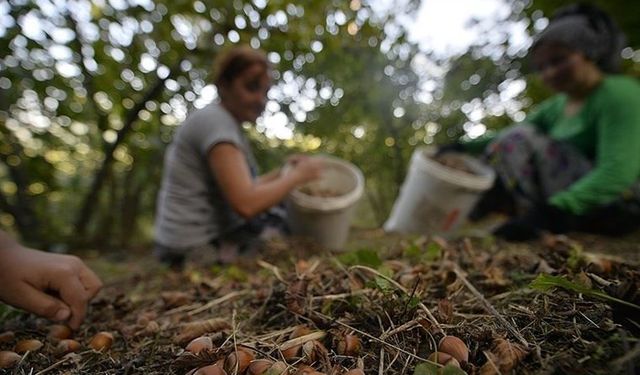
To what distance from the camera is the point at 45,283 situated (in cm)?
80

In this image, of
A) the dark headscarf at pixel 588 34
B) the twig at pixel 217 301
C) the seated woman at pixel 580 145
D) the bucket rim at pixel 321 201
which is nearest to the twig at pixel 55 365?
the twig at pixel 217 301

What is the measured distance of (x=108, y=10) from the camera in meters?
2.68

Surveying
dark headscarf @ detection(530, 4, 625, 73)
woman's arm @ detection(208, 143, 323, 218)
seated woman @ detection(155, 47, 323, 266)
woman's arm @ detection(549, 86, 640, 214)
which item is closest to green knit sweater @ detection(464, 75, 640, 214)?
woman's arm @ detection(549, 86, 640, 214)

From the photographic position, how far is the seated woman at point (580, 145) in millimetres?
2289

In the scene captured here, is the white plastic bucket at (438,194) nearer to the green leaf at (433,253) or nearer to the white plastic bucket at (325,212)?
the white plastic bucket at (325,212)

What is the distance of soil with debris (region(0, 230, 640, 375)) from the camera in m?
0.52

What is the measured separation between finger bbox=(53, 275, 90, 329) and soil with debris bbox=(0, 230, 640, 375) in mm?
47

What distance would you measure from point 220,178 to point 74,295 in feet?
4.08

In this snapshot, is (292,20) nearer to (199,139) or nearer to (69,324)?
(199,139)

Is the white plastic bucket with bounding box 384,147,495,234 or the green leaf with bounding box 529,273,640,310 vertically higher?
the white plastic bucket with bounding box 384,147,495,234

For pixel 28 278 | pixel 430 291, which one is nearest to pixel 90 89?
pixel 28 278

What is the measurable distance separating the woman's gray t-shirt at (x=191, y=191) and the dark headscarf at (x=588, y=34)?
7.38 feet

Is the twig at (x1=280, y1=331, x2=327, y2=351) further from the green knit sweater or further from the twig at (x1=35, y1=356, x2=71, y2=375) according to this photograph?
the green knit sweater

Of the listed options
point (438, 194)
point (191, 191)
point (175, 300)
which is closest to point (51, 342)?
point (175, 300)
